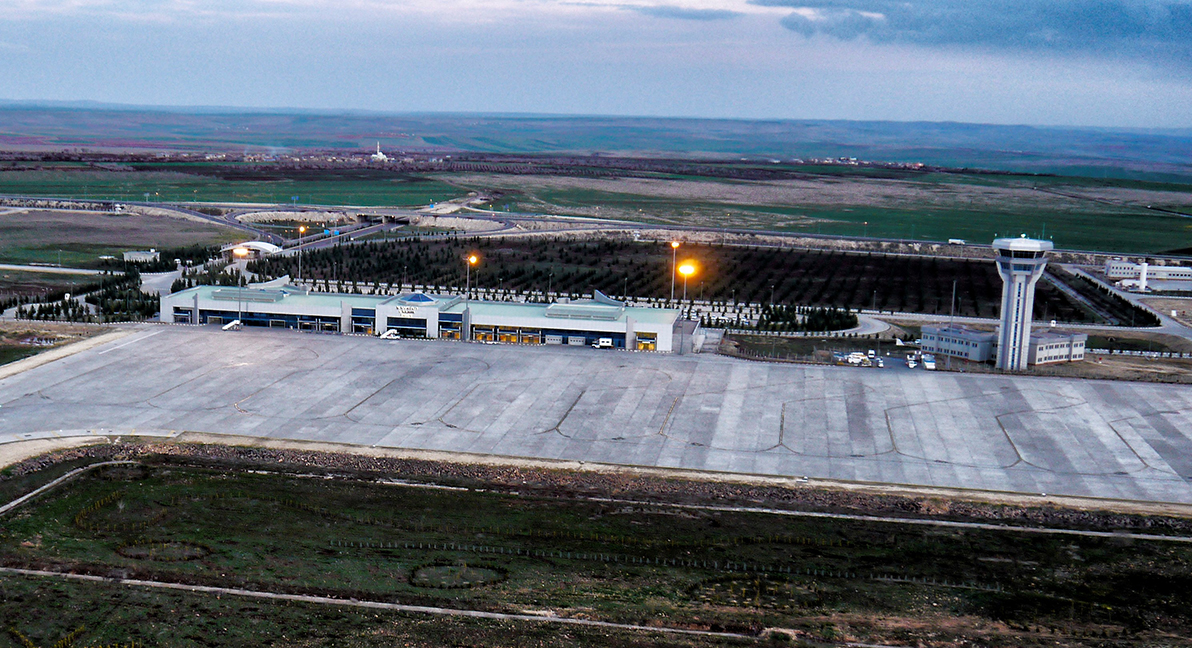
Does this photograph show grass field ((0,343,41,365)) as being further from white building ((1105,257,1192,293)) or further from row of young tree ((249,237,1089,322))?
white building ((1105,257,1192,293))

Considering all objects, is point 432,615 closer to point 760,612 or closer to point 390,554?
point 390,554

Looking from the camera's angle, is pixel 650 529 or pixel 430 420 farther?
pixel 430 420

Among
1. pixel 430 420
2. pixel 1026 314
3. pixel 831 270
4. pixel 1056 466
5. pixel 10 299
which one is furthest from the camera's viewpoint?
pixel 831 270

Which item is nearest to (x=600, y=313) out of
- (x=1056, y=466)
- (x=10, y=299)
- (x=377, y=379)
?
(x=377, y=379)

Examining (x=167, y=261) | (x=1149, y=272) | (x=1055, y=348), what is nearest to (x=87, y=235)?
(x=167, y=261)

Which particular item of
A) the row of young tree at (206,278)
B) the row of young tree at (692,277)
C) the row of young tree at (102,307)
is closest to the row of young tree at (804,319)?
the row of young tree at (692,277)

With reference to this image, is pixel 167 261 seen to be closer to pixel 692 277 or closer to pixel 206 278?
pixel 206 278

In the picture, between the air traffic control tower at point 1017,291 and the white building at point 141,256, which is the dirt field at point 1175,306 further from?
the white building at point 141,256

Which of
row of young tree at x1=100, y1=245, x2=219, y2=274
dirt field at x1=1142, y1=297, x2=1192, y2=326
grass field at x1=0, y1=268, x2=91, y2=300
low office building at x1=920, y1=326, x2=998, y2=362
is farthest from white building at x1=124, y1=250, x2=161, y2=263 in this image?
dirt field at x1=1142, y1=297, x2=1192, y2=326
